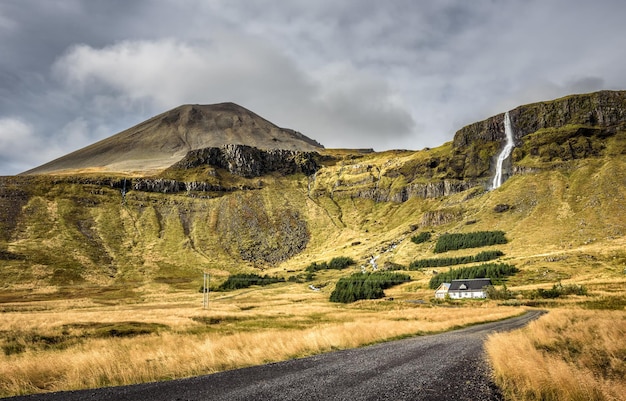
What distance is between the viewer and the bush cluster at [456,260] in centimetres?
13338

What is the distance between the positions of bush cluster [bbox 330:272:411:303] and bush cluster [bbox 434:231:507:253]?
116 feet

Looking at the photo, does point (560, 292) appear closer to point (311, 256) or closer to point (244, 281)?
point (244, 281)

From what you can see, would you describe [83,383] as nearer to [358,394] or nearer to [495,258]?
[358,394]

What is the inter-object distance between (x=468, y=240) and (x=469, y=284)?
5242 centimetres

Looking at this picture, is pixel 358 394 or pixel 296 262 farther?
pixel 296 262

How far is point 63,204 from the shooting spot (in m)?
191

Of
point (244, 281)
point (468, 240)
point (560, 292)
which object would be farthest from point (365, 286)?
point (468, 240)

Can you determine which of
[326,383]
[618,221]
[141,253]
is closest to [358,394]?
[326,383]

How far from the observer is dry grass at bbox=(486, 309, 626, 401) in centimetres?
1000

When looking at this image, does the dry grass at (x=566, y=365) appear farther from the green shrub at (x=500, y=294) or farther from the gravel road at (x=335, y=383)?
the green shrub at (x=500, y=294)

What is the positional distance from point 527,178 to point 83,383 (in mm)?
204618

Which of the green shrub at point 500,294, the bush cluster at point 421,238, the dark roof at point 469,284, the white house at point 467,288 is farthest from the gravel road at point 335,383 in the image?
the bush cluster at point 421,238

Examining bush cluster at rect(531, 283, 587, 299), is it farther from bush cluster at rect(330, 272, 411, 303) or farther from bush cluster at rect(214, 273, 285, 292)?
bush cluster at rect(214, 273, 285, 292)

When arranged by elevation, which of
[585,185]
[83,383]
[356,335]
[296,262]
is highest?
[585,185]
